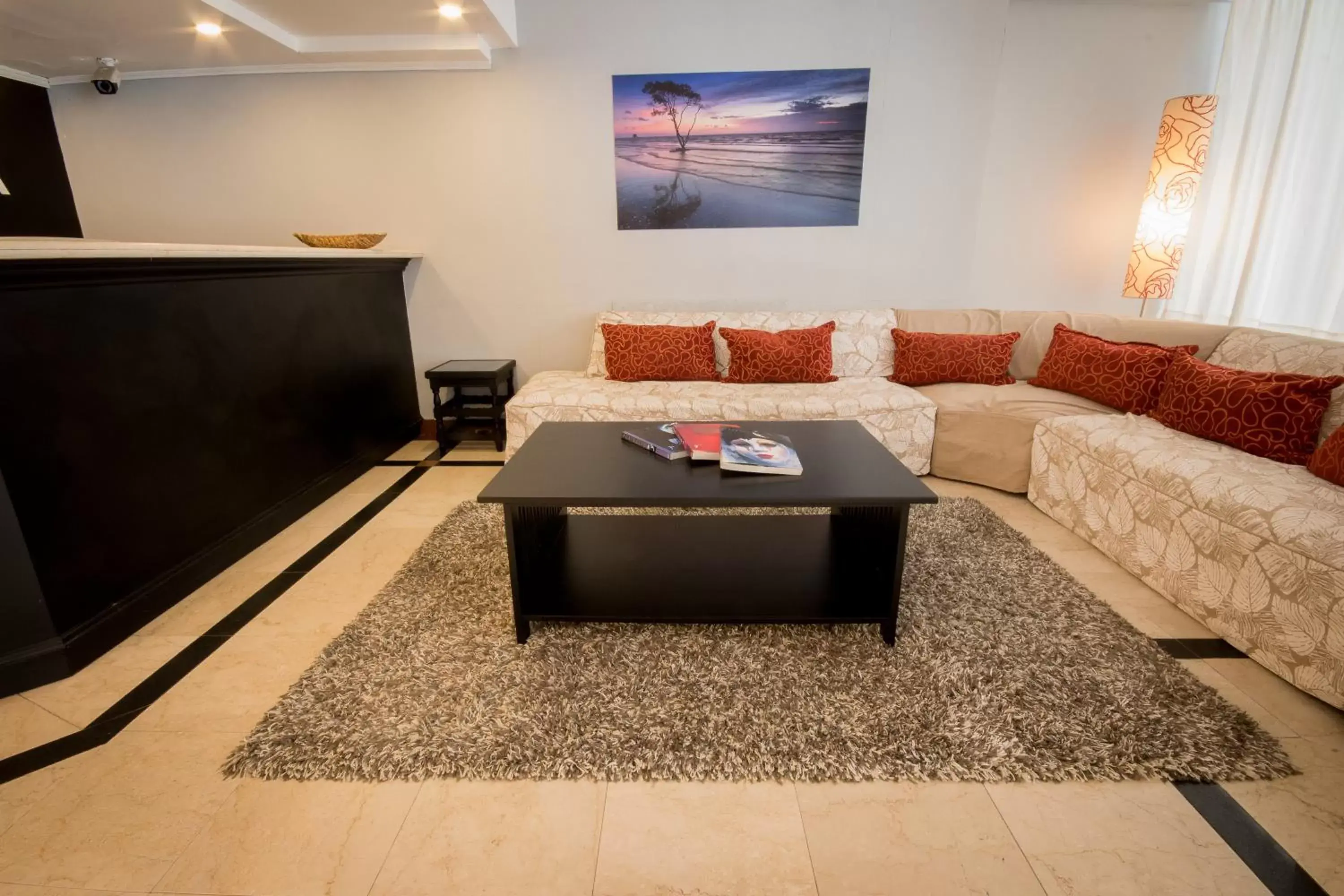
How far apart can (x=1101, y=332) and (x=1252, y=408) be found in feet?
3.41

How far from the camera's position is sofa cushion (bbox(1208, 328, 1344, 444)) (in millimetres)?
2029

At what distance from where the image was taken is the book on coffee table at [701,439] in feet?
6.10

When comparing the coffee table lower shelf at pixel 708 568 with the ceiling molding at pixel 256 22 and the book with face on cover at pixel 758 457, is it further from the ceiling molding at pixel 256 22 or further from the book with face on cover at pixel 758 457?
the ceiling molding at pixel 256 22

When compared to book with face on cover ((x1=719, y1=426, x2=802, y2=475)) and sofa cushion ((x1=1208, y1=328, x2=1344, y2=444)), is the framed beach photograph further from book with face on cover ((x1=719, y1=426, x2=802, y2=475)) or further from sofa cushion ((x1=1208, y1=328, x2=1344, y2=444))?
book with face on cover ((x1=719, y1=426, x2=802, y2=475))

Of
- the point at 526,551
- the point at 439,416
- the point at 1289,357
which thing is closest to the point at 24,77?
the point at 439,416

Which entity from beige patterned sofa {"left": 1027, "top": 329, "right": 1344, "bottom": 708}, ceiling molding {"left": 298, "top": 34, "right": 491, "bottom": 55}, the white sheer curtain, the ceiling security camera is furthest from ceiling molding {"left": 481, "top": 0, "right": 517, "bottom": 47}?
the white sheer curtain

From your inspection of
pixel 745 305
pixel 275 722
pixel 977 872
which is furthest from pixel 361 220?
pixel 977 872

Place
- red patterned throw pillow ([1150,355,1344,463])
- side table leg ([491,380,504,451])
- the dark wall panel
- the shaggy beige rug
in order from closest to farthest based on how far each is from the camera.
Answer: the shaggy beige rug, red patterned throw pillow ([1150,355,1344,463]), the dark wall panel, side table leg ([491,380,504,451])

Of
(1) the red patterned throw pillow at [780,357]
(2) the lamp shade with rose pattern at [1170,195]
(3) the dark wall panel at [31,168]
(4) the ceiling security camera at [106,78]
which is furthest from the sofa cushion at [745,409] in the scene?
(3) the dark wall panel at [31,168]

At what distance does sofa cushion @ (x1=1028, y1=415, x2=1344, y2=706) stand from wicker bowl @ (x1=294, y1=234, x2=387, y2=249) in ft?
11.4

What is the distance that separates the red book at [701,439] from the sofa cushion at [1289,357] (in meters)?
1.97

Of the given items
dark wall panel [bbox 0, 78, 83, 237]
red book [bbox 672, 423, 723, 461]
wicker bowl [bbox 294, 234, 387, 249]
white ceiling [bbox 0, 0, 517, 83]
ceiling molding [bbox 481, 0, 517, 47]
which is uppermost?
ceiling molding [bbox 481, 0, 517, 47]

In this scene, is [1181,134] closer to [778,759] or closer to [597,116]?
[597,116]

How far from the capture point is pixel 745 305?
3637 millimetres
